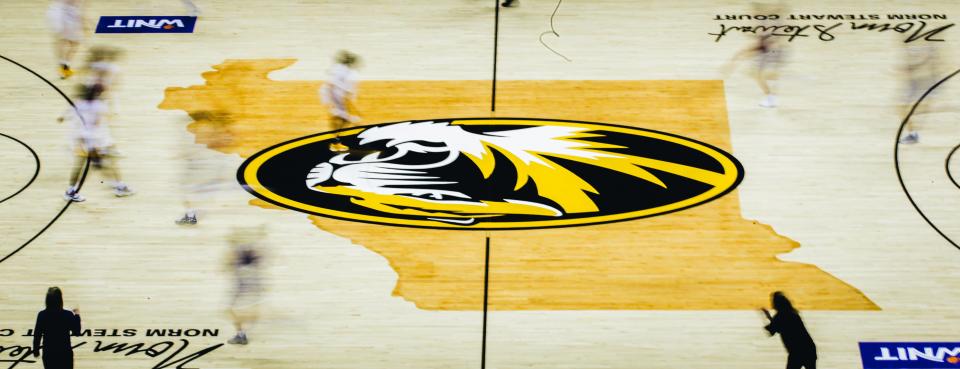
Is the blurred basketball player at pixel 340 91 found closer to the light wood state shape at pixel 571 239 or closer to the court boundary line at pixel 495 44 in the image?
the light wood state shape at pixel 571 239

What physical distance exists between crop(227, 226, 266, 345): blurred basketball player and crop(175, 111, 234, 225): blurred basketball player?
2.22 feet

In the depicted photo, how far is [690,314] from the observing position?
10344 millimetres

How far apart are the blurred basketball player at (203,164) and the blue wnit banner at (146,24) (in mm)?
1995

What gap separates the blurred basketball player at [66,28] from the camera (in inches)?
522

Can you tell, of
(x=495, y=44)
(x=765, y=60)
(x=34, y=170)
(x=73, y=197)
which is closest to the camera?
(x=73, y=197)

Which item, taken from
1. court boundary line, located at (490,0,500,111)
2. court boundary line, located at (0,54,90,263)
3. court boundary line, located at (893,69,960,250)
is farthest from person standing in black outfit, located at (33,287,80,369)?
court boundary line, located at (893,69,960,250)

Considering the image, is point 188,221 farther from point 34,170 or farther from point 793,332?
point 793,332

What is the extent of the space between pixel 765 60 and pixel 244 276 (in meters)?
7.12

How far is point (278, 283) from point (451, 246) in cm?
193

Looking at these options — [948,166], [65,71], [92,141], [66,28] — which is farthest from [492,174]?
[66,28]

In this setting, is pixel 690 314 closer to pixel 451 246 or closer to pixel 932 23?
pixel 451 246

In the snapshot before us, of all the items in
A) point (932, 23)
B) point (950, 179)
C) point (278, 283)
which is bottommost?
point (278, 283)

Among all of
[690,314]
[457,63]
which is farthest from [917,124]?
[457,63]

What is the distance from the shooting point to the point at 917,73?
1288cm
